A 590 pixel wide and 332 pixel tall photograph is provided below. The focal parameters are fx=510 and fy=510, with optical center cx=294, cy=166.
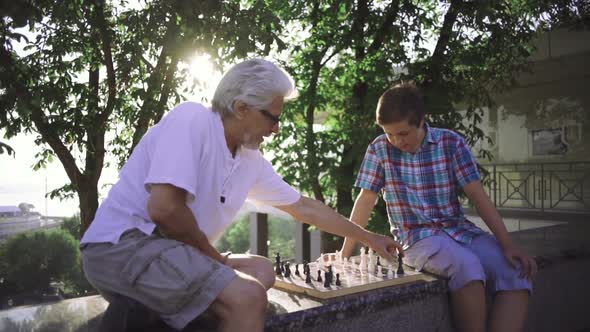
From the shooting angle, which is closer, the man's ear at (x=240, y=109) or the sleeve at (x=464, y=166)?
the man's ear at (x=240, y=109)

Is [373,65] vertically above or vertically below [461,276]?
above

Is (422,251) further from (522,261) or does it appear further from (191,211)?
(191,211)

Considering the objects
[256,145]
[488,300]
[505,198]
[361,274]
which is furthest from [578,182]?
[256,145]

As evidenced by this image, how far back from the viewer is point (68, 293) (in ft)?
20.5

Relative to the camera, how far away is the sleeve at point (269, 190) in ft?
8.09

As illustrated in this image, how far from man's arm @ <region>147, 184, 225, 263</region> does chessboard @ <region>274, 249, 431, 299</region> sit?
82cm

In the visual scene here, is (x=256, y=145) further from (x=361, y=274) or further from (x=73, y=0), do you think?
(x=73, y=0)

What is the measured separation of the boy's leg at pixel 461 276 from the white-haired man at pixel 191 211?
3.60 feet

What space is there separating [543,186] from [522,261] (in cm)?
931

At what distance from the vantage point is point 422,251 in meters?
2.98

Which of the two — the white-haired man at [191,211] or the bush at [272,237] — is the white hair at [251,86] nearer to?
the white-haired man at [191,211]

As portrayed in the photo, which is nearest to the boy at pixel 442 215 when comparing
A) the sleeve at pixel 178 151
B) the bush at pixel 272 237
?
the sleeve at pixel 178 151

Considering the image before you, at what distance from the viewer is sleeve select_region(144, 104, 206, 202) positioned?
1.73 meters

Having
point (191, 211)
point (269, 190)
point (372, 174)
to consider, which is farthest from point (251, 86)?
point (372, 174)
